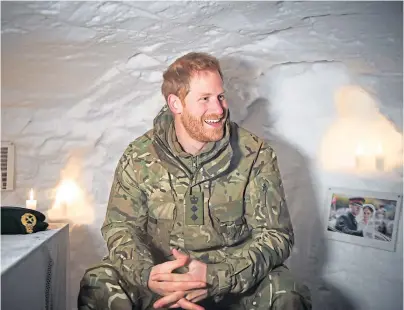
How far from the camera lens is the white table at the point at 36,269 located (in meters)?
1.03

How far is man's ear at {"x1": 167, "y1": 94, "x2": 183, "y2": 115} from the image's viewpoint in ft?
4.54

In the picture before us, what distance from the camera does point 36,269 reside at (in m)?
1.21

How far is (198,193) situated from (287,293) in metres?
0.36

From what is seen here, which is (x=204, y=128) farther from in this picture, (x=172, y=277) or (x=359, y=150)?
(x=359, y=150)

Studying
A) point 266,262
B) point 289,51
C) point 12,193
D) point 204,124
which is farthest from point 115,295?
point 289,51

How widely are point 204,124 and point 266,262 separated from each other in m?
0.40

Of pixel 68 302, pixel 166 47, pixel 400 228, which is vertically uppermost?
pixel 166 47

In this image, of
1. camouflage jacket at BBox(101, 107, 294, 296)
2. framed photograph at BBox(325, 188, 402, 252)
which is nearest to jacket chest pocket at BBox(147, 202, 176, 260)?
camouflage jacket at BBox(101, 107, 294, 296)

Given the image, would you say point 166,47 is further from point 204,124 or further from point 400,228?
point 400,228

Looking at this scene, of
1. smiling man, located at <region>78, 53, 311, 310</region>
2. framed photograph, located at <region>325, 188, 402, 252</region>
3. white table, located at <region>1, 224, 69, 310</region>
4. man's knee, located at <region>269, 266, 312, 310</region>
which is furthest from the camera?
framed photograph, located at <region>325, 188, 402, 252</region>

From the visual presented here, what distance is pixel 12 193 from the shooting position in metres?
1.59

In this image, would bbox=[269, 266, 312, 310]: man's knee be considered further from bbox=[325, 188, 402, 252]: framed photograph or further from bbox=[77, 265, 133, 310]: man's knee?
bbox=[325, 188, 402, 252]: framed photograph

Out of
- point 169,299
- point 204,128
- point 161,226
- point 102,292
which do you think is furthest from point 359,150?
point 102,292

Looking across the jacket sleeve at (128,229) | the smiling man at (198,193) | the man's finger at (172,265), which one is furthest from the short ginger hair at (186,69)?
the man's finger at (172,265)
